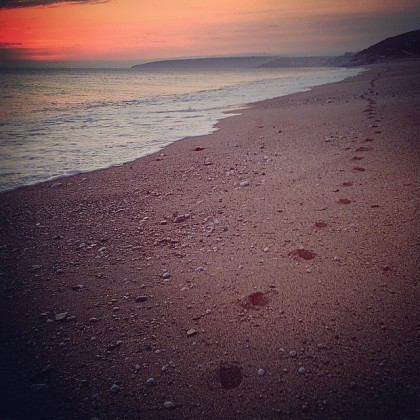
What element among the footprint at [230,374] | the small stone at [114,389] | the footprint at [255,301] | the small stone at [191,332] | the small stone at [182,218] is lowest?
the small stone at [114,389]

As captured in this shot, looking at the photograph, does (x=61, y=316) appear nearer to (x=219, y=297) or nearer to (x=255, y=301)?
(x=219, y=297)

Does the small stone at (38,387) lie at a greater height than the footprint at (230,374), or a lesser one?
lesser

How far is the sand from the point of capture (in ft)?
6.74

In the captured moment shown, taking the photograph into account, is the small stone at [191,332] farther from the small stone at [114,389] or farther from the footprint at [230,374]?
the small stone at [114,389]

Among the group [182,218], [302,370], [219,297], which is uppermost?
[182,218]

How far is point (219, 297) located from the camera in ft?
9.45

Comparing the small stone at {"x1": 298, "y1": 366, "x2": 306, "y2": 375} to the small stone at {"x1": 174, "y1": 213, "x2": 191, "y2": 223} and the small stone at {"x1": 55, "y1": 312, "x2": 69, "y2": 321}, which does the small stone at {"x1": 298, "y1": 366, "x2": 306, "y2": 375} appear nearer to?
the small stone at {"x1": 55, "y1": 312, "x2": 69, "y2": 321}

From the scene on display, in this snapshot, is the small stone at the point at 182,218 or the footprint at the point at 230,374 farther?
the small stone at the point at 182,218

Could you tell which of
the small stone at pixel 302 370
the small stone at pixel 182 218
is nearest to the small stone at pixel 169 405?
the small stone at pixel 302 370

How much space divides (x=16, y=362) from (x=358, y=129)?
8.88 metres

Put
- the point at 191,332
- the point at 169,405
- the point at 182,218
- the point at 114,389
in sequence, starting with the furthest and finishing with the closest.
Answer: the point at 182,218 → the point at 191,332 → the point at 114,389 → the point at 169,405

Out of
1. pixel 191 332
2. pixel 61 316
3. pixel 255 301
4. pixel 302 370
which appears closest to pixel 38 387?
pixel 61 316

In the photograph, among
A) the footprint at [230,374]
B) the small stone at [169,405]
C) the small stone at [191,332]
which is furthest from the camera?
the small stone at [191,332]

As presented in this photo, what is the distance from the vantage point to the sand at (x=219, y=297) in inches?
80.9
